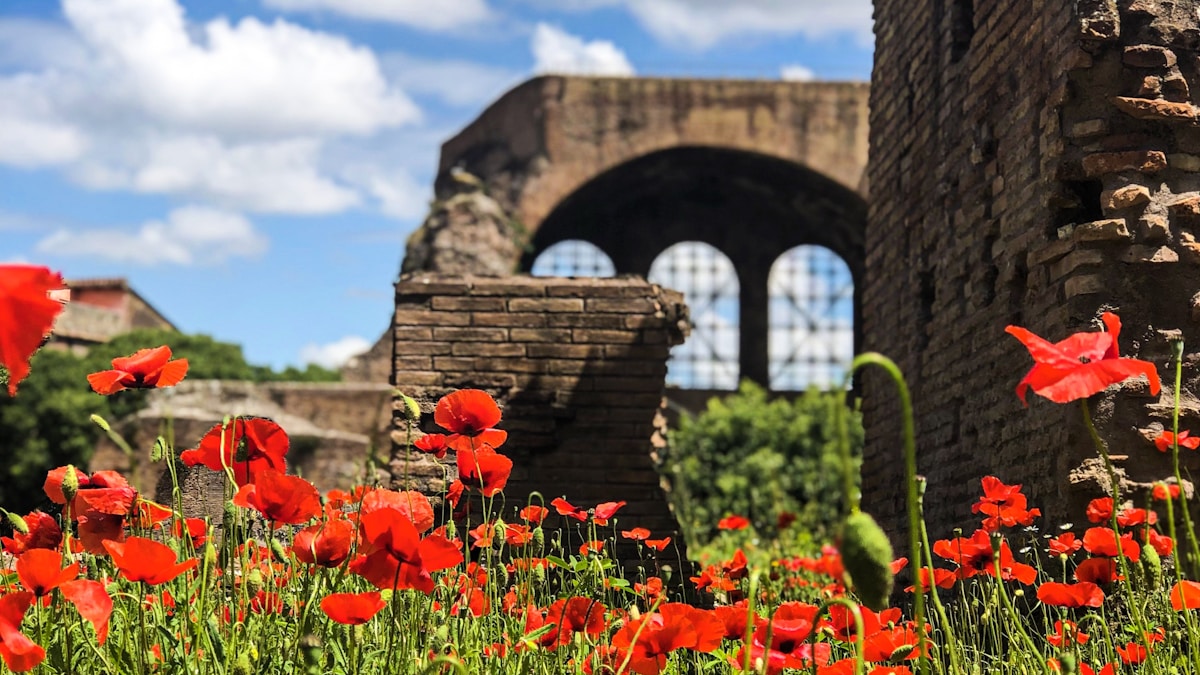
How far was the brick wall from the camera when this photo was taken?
271 inches

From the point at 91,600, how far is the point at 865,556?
4.10ft

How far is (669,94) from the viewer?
17859 mm

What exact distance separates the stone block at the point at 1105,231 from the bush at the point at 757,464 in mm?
9903

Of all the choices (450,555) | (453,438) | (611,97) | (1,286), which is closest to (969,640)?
(453,438)

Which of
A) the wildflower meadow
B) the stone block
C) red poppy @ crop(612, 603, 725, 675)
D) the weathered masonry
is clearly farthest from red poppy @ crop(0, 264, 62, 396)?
the stone block

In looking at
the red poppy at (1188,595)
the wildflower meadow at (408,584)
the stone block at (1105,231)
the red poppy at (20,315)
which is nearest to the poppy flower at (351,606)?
the wildflower meadow at (408,584)

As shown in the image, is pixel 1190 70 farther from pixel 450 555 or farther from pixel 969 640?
pixel 450 555

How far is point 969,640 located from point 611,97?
14046mm

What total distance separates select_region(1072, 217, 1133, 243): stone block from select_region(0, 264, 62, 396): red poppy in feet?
12.9

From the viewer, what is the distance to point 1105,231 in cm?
457

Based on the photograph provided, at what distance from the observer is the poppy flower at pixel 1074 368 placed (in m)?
1.79

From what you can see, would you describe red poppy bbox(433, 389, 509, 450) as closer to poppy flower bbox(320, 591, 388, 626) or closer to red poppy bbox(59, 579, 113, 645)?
poppy flower bbox(320, 591, 388, 626)

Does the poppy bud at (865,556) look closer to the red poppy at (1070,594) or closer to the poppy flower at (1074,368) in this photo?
the poppy flower at (1074,368)

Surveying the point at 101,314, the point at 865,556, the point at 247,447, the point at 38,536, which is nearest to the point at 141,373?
the point at 247,447
